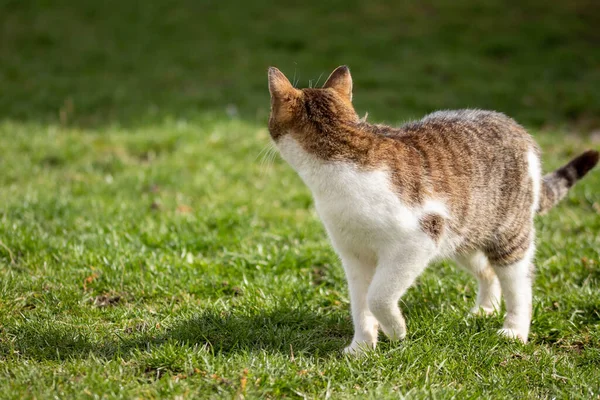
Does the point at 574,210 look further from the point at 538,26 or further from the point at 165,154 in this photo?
the point at 538,26

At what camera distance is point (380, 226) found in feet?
11.0

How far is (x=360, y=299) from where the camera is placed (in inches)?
148

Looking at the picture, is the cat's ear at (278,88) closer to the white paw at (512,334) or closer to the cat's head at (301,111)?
the cat's head at (301,111)

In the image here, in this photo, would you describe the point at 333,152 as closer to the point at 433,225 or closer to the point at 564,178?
the point at 433,225

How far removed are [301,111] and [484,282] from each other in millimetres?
1662

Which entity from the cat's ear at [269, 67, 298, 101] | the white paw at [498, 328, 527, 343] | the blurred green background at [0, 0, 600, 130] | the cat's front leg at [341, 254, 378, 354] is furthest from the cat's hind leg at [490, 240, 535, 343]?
the blurred green background at [0, 0, 600, 130]

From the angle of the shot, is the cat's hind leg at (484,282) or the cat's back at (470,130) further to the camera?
the cat's hind leg at (484,282)

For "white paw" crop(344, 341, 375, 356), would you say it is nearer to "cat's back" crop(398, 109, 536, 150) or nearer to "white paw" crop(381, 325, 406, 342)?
"white paw" crop(381, 325, 406, 342)

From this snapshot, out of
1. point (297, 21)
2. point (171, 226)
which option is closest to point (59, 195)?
point (171, 226)

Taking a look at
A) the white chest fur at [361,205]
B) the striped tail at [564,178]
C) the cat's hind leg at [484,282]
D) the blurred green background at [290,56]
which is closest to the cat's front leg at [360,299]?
the white chest fur at [361,205]

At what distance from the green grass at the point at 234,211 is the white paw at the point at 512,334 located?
0.12 m

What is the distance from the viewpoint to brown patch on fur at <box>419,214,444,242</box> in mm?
3465

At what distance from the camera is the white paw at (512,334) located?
376 cm

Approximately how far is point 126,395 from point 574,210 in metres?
4.44
